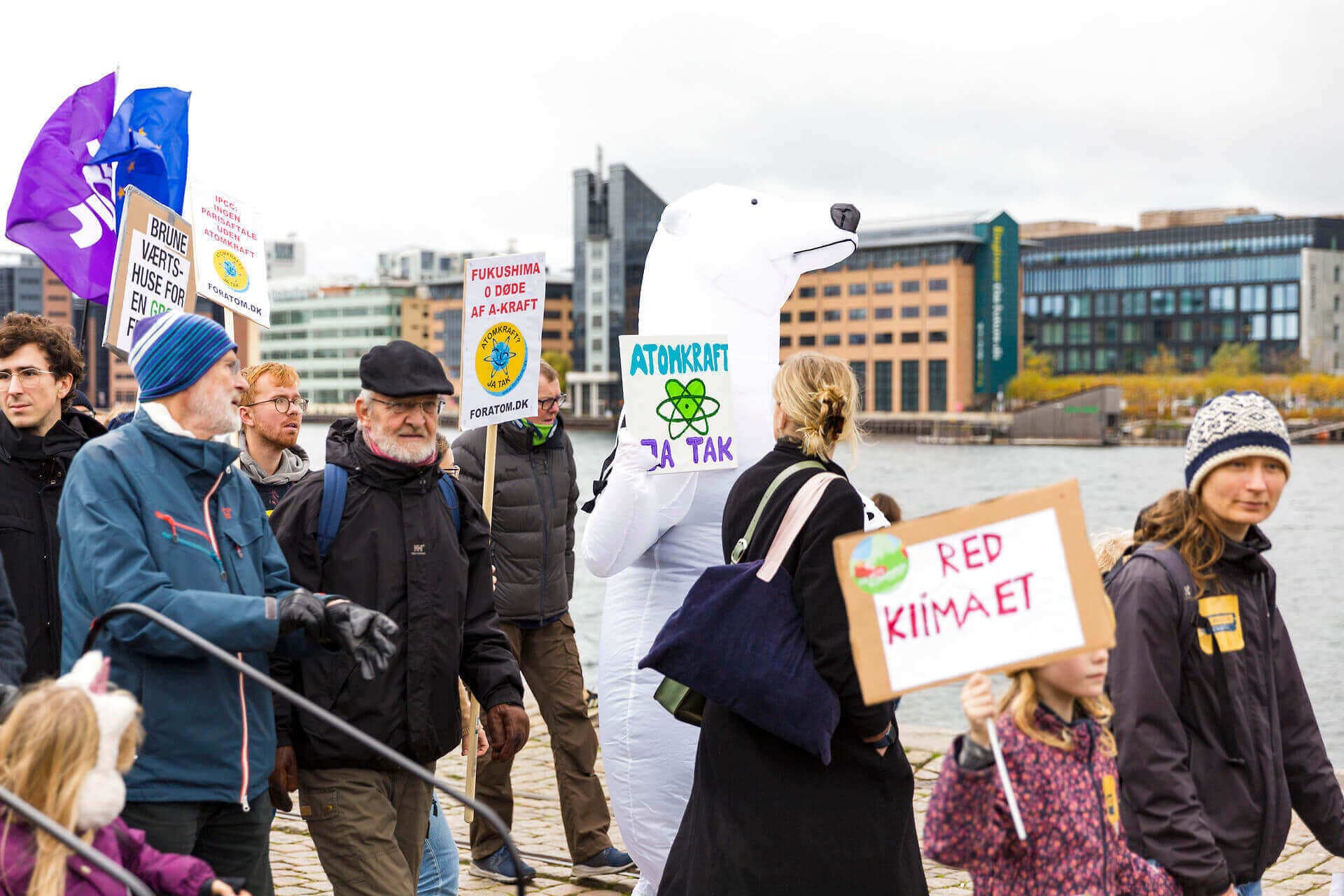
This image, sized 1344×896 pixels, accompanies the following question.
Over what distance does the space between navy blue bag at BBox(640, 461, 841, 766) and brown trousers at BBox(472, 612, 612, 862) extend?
2.41 metres

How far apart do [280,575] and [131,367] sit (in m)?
0.66

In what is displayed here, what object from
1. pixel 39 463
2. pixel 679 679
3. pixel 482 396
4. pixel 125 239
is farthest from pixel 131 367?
pixel 482 396

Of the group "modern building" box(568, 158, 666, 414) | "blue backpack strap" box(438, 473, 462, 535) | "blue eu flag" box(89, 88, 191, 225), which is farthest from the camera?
"modern building" box(568, 158, 666, 414)

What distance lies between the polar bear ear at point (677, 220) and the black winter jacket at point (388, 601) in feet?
6.74

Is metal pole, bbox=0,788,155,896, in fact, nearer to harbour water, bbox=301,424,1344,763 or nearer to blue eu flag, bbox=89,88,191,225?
harbour water, bbox=301,424,1344,763

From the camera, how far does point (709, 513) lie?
579 centimetres

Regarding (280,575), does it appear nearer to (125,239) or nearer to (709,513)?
(709,513)

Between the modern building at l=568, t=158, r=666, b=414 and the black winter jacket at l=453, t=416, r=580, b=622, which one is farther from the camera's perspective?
the modern building at l=568, t=158, r=666, b=414

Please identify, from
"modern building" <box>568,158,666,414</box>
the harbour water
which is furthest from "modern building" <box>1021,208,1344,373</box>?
"modern building" <box>568,158,666,414</box>

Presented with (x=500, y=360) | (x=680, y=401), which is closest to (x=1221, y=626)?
(x=680, y=401)

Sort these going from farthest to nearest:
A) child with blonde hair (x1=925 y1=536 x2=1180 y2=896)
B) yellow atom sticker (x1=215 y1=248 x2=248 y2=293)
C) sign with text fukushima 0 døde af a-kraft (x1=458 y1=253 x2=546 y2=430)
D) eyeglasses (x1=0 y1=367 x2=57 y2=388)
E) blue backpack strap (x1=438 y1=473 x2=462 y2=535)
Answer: yellow atom sticker (x1=215 y1=248 x2=248 y2=293), sign with text fukushima 0 døde af a-kraft (x1=458 y1=253 x2=546 y2=430), eyeglasses (x1=0 y1=367 x2=57 y2=388), blue backpack strap (x1=438 y1=473 x2=462 y2=535), child with blonde hair (x1=925 y1=536 x2=1180 y2=896)

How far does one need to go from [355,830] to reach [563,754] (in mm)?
2576

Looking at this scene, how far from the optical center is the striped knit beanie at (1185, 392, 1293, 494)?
3873 millimetres

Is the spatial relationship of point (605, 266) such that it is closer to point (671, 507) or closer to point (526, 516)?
point (526, 516)
